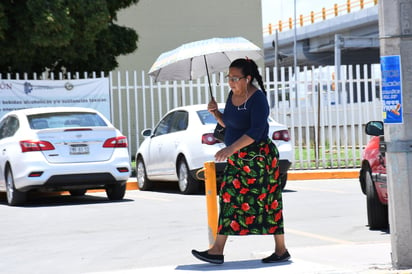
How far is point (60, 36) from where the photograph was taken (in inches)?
892

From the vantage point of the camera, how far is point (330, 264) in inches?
280

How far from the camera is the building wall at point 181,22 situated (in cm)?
4025

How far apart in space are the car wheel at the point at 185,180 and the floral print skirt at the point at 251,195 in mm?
7845

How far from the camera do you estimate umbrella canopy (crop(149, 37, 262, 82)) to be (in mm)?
9117

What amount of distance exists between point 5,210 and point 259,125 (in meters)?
7.52

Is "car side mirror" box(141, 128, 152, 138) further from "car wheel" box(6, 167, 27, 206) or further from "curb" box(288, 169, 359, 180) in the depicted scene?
"curb" box(288, 169, 359, 180)

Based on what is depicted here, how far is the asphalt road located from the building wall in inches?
991

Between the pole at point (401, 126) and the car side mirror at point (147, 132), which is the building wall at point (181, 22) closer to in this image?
the car side mirror at point (147, 132)

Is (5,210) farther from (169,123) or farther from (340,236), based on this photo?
(340,236)

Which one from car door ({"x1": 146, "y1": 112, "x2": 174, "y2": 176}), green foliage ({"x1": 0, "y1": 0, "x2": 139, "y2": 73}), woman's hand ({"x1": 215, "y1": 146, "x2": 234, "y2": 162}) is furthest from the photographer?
green foliage ({"x1": 0, "y1": 0, "x2": 139, "y2": 73})

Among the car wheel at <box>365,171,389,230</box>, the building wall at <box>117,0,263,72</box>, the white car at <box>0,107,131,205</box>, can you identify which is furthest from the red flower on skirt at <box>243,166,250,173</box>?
the building wall at <box>117,0,263,72</box>

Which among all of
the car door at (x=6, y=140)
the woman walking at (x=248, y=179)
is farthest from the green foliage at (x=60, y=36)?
the woman walking at (x=248, y=179)

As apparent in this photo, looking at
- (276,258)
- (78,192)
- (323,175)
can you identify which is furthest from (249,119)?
(323,175)

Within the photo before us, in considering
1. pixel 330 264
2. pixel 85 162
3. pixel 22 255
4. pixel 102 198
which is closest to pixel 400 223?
pixel 330 264
